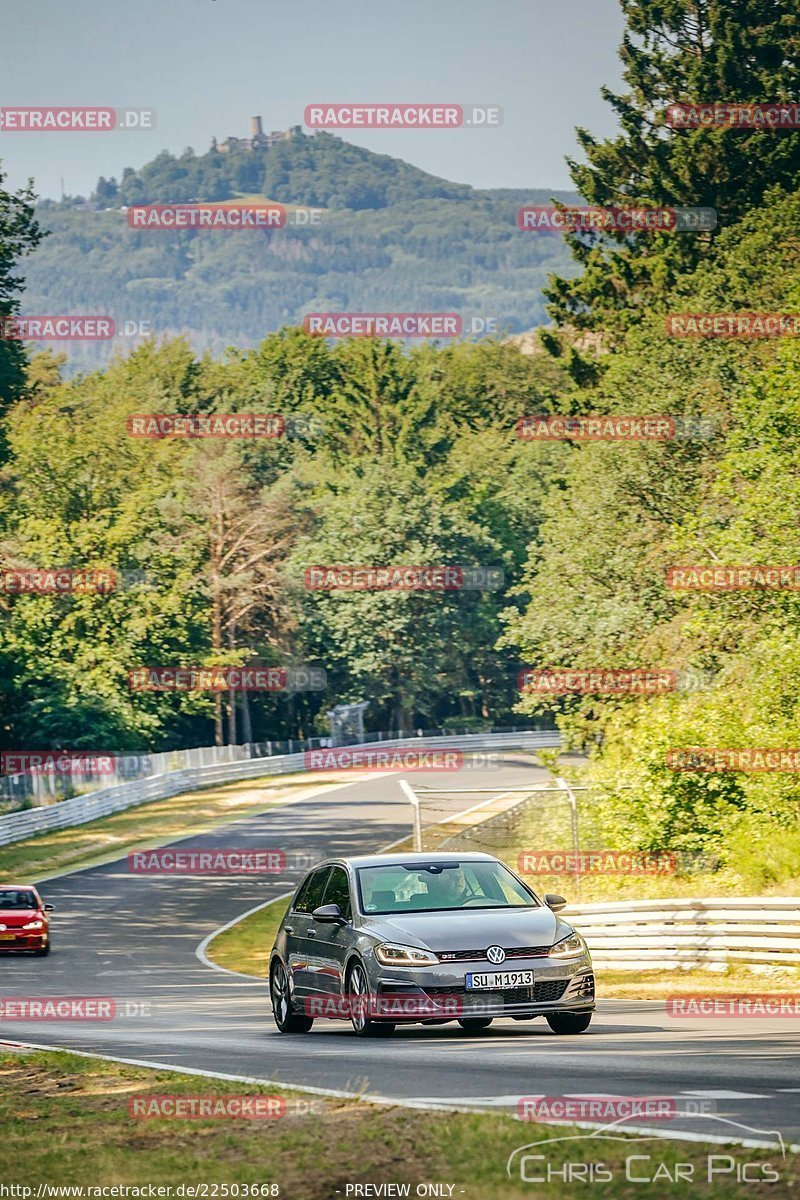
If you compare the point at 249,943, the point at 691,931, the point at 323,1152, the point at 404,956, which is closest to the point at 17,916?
the point at 249,943

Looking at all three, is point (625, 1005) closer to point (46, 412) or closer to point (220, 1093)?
point (220, 1093)

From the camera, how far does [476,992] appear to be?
502 inches

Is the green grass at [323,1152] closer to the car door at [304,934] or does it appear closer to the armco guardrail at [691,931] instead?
the car door at [304,934]

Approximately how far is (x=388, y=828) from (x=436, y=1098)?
4322cm

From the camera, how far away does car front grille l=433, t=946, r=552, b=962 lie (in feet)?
42.1

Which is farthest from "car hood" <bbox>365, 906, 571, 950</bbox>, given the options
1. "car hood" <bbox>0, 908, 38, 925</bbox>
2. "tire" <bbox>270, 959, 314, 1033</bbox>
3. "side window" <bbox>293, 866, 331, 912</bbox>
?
"car hood" <bbox>0, 908, 38, 925</bbox>

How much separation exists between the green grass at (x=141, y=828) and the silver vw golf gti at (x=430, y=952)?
30.3 metres

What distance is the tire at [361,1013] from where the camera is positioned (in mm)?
13328

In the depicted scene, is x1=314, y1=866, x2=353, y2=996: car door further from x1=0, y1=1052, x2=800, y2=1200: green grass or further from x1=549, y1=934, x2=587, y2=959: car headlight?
x1=0, y1=1052, x2=800, y2=1200: green grass

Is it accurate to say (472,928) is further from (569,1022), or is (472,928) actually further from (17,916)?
(17,916)

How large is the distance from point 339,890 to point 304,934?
616mm

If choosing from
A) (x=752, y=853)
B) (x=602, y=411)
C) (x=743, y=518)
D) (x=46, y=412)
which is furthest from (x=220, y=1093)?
(x=46, y=412)

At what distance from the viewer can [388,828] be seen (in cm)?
5231

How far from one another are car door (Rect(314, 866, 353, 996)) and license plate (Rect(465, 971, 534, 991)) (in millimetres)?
1339
